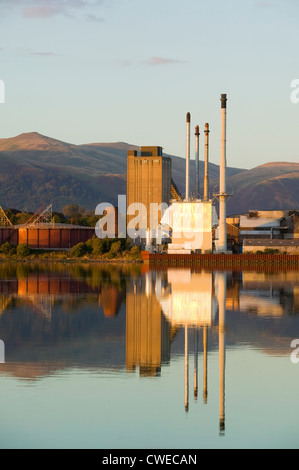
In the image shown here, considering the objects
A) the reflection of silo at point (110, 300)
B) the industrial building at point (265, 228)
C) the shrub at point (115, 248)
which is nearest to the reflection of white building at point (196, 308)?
the reflection of silo at point (110, 300)

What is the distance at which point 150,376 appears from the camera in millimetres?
26359

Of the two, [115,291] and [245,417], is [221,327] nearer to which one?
[245,417]

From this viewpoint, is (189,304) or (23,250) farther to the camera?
(23,250)

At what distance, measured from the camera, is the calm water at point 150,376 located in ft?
63.0

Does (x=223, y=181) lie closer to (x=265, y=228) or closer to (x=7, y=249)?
(x=265, y=228)

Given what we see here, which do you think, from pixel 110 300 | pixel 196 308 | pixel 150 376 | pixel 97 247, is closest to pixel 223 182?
pixel 97 247

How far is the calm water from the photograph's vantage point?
1919 centimetres

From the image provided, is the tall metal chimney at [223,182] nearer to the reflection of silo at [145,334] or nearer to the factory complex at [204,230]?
the factory complex at [204,230]

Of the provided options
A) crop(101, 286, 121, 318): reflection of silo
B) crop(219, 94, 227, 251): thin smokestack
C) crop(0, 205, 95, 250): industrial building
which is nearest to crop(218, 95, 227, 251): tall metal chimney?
crop(219, 94, 227, 251): thin smokestack

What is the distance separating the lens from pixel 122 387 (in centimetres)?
2423

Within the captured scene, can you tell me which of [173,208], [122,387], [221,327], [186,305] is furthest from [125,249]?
[122,387]

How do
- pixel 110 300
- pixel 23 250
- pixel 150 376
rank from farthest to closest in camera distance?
pixel 23 250 → pixel 110 300 → pixel 150 376

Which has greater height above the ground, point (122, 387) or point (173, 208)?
point (173, 208)
